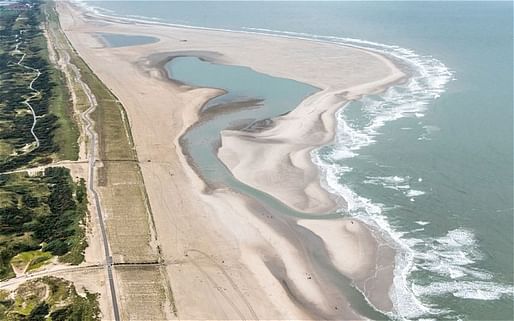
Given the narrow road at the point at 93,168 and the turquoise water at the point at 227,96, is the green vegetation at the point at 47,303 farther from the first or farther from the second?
the turquoise water at the point at 227,96

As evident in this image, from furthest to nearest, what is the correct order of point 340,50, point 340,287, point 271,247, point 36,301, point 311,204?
1. point 340,50
2. point 311,204
3. point 271,247
4. point 340,287
5. point 36,301

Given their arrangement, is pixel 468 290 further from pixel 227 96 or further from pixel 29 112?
pixel 29 112

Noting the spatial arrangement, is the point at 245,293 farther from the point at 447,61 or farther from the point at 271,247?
the point at 447,61

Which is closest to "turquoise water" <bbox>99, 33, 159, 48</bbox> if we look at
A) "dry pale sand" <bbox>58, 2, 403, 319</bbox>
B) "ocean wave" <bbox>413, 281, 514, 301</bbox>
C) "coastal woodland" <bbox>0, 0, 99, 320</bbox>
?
"dry pale sand" <bbox>58, 2, 403, 319</bbox>

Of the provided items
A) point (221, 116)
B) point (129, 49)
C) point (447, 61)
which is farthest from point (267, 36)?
point (221, 116)

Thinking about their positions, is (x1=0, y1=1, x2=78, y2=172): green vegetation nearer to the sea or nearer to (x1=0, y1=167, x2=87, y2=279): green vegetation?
(x1=0, y1=167, x2=87, y2=279): green vegetation

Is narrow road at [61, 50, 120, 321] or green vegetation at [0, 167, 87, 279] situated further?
green vegetation at [0, 167, 87, 279]

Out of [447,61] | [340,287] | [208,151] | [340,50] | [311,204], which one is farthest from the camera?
[340,50]
